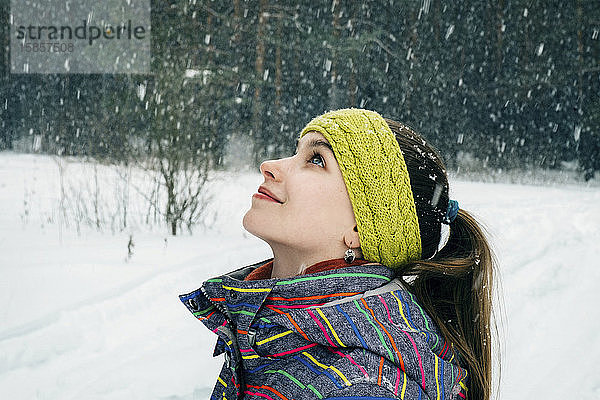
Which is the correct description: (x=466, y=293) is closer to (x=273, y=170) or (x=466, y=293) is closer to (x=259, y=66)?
(x=273, y=170)

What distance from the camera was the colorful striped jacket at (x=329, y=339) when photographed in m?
1.14

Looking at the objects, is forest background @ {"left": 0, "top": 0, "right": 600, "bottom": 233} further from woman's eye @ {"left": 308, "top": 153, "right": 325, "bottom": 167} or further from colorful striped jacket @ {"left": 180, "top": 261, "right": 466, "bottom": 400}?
colorful striped jacket @ {"left": 180, "top": 261, "right": 466, "bottom": 400}

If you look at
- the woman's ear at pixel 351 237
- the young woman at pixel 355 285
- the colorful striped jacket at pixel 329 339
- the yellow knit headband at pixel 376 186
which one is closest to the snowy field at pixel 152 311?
the young woman at pixel 355 285

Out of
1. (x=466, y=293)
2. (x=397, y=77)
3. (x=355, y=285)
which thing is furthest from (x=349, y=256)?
(x=397, y=77)

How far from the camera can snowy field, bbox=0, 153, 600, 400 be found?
306 centimetres

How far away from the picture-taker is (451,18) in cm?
2336

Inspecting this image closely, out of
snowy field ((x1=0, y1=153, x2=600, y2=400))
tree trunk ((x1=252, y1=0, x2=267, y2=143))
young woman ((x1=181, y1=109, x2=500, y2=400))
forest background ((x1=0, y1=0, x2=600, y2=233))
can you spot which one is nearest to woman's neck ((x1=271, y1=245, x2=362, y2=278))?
young woman ((x1=181, y1=109, x2=500, y2=400))

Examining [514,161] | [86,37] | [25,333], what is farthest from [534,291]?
[86,37]

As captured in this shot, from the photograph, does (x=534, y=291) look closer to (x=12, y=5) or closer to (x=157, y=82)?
(x=157, y=82)

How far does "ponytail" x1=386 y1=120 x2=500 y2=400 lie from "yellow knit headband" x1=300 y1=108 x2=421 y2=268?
5 cm

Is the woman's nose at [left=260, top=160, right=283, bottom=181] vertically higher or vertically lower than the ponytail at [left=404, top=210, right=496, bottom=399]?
higher

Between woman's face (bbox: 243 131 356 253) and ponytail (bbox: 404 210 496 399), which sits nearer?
woman's face (bbox: 243 131 356 253)

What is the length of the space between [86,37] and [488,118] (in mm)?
15656

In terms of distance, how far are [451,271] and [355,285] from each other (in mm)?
355
